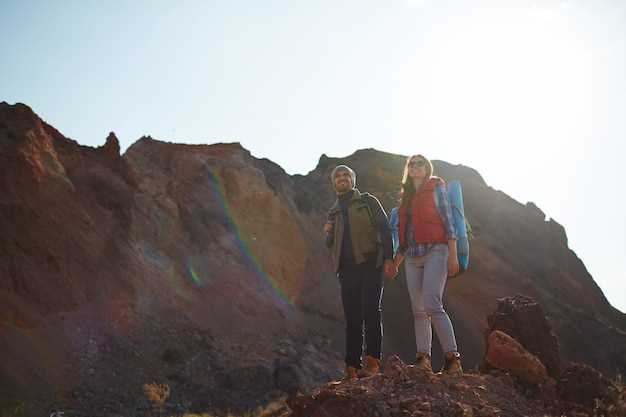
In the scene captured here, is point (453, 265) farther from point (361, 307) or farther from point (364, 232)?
point (361, 307)

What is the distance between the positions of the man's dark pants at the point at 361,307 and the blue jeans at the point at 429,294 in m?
0.34

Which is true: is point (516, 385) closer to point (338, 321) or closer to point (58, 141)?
point (58, 141)

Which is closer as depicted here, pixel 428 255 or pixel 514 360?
pixel 428 255

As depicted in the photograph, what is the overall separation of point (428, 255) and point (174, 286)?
10.4 metres

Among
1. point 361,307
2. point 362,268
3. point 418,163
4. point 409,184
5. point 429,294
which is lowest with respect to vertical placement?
point 361,307

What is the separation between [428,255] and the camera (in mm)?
4734

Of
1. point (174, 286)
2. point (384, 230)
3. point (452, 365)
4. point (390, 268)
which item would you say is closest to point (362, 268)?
point (390, 268)

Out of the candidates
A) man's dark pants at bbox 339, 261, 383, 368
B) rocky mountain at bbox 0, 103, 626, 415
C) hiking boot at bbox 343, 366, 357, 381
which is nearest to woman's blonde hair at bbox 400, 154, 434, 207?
man's dark pants at bbox 339, 261, 383, 368

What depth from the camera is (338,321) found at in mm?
18828

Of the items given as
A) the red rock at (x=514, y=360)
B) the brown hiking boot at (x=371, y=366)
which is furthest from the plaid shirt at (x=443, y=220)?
the red rock at (x=514, y=360)

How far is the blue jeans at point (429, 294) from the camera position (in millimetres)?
4555

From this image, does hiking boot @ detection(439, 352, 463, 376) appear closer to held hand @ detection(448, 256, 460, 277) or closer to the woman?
the woman

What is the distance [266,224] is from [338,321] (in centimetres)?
435

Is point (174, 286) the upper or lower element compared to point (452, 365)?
lower
